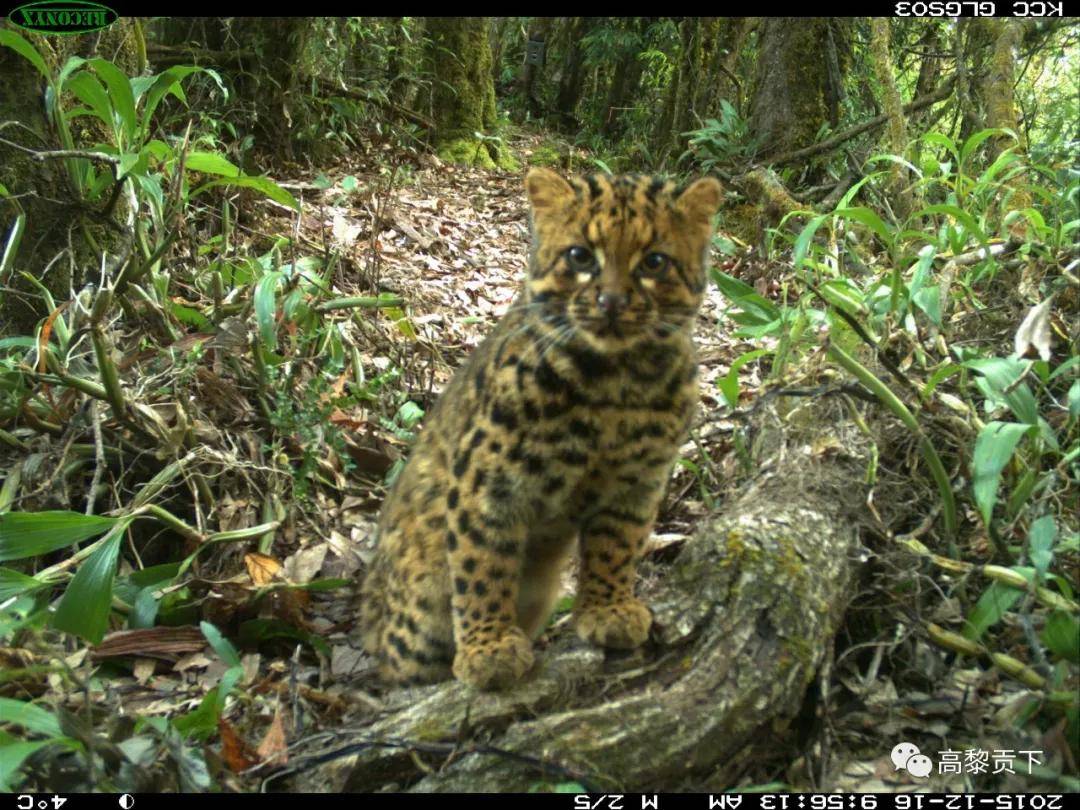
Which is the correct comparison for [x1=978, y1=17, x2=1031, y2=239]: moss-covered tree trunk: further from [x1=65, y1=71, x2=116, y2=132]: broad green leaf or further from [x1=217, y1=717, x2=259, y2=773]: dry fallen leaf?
[x1=217, y1=717, x2=259, y2=773]: dry fallen leaf

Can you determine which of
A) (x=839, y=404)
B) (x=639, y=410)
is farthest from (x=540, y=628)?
(x=839, y=404)

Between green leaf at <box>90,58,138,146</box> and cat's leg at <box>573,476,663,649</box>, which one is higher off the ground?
green leaf at <box>90,58,138,146</box>

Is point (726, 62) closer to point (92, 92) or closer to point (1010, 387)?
point (92, 92)

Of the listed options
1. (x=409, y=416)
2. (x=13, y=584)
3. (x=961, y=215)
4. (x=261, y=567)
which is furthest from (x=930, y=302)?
(x=13, y=584)

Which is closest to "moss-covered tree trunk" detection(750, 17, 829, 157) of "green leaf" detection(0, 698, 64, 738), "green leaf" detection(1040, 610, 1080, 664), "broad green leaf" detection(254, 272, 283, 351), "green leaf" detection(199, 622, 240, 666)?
"broad green leaf" detection(254, 272, 283, 351)

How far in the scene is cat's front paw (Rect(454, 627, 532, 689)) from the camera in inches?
155

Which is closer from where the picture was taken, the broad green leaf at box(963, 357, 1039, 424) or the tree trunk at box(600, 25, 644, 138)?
the broad green leaf at box(963, 357, 1039, 424)

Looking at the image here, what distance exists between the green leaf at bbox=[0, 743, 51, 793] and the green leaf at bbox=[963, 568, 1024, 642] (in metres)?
3.57

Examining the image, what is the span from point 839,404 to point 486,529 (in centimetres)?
225

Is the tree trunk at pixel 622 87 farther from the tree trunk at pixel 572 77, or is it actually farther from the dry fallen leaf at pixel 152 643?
the dry fallen leaf at pixel 152 643

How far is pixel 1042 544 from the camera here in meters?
3.65

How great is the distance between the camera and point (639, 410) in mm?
4262

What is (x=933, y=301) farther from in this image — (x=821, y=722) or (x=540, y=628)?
(x=540, y=628)

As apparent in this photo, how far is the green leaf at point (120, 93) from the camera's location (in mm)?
5238
